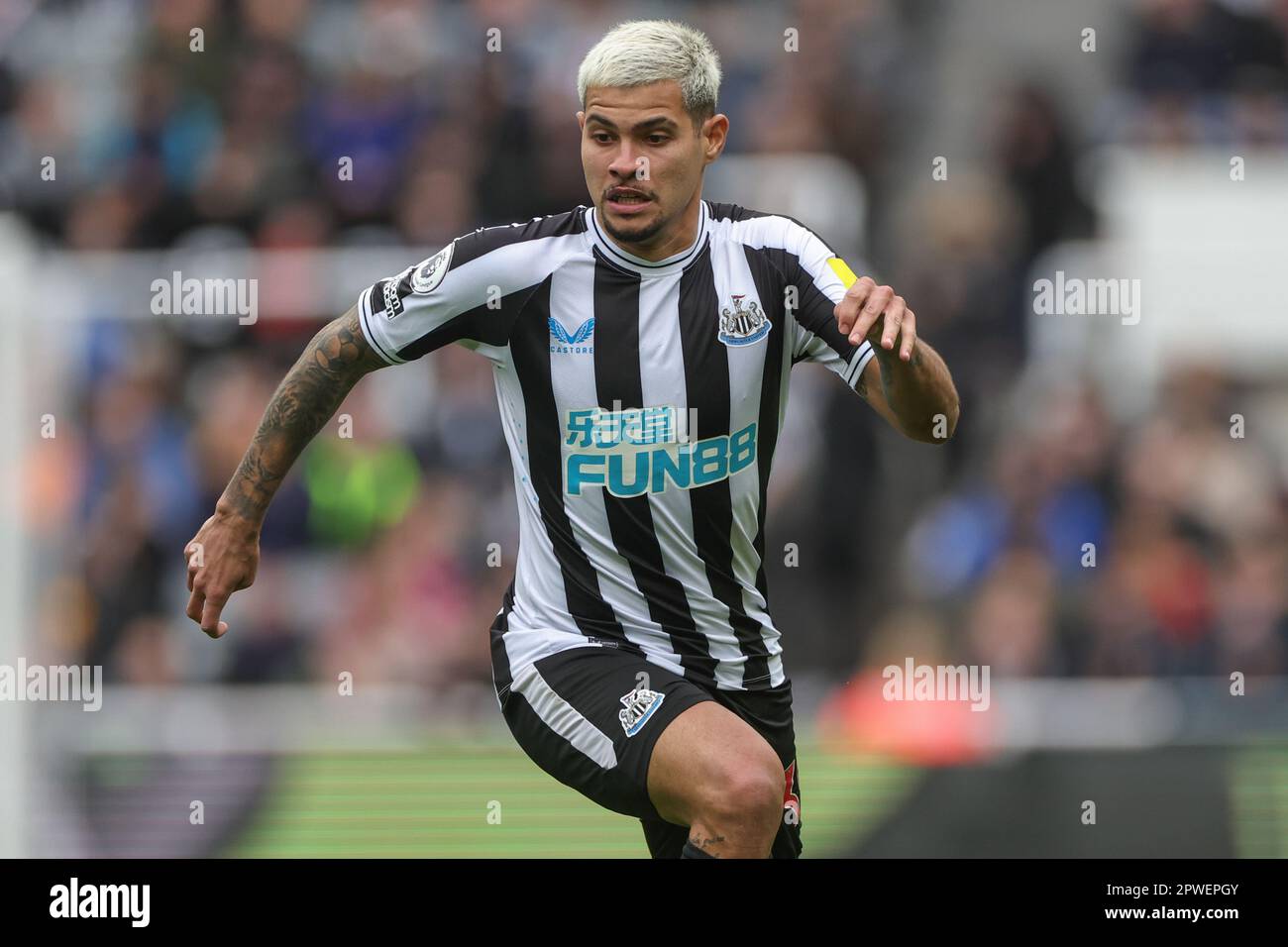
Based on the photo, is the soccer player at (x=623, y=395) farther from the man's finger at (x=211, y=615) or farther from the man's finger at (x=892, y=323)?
the man's finger at (x=892, y=323)

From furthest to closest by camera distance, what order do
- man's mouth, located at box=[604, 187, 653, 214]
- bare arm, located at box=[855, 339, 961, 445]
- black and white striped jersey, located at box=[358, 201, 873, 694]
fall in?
1. black and white striped jersey, located at box=[358, 201, 873, 694]
2. man's mouth, located at box=[604, 187, 653, 214]
3. bare arm, located at box=[855, 339, 961, 445]

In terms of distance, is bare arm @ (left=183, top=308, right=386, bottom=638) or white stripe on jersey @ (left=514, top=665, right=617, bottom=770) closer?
white stripe on jersey @ (left=514, top=665, right=617, bottom=770)

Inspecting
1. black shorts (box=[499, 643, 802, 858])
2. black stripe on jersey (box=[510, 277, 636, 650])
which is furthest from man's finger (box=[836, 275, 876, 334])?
black shorts (box=[499, 643, 802, 858])

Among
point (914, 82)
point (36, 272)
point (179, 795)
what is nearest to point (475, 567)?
point (179, 795)

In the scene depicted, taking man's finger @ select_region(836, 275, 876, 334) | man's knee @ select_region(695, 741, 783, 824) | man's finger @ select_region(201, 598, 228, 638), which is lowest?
man's knee @ select_region(695, 741, 783, 824)

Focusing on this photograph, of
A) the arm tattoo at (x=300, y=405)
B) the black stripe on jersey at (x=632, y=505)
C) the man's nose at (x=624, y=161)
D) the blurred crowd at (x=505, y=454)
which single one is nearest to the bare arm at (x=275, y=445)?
the arm tattoo at (x=300, y=405)

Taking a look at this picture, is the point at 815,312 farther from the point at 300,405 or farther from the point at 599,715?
the point at 300,405

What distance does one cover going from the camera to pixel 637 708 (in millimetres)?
5152

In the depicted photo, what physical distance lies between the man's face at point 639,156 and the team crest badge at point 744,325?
321mm

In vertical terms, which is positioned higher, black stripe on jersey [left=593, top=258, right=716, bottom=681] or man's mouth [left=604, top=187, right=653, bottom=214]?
man's mouth [left=604, top=187, right=653, bottom=214]

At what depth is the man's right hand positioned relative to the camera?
213 inches

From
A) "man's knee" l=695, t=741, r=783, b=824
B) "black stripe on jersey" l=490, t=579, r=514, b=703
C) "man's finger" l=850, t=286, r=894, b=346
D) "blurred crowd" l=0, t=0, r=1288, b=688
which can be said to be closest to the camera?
"man's finger" l=850, t=286, r=894, b=346

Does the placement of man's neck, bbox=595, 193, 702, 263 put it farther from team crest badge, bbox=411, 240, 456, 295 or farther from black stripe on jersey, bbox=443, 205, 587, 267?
team crest badge, bbox=411, 240, 456, 295

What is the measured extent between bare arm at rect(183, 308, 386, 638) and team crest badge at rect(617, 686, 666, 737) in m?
1.15
